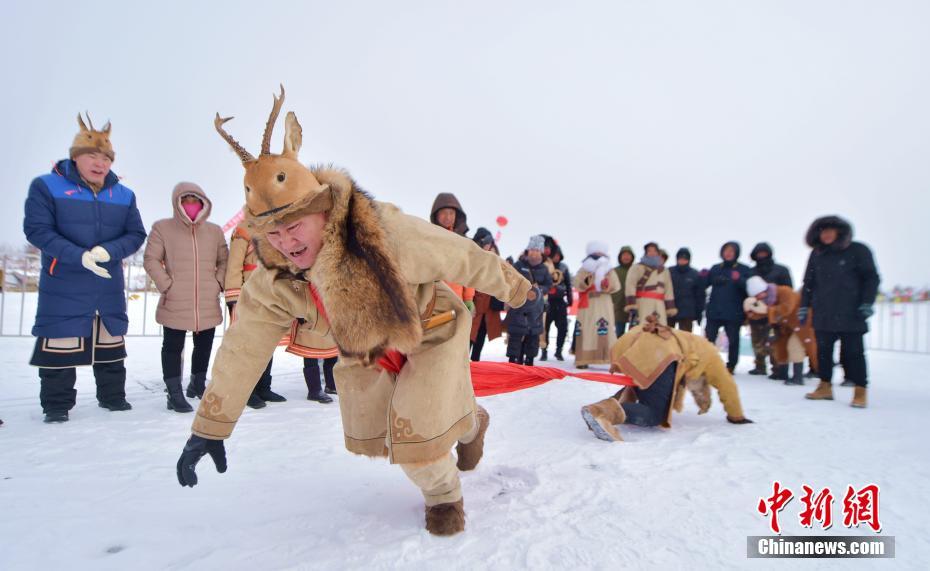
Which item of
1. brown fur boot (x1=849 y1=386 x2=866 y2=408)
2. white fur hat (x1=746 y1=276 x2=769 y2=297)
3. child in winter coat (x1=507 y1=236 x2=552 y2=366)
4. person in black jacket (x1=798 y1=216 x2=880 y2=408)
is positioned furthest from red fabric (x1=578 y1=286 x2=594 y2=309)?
brown fur boot (x1=849 y1=386 x2=866 y2=408)

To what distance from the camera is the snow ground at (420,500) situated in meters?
1.57

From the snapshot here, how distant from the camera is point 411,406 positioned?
5.58 ft

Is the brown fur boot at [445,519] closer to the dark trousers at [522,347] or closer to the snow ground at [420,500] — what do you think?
the snow ground at [420,500]

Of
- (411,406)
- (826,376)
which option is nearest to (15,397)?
(411,406)

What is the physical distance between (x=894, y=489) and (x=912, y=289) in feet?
38.3

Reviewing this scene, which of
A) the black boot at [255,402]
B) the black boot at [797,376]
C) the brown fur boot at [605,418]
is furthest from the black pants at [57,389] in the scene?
the black boot at [797,376]

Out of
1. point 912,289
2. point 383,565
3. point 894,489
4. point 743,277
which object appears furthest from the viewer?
point 912,289

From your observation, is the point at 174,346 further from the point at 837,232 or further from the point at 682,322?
the point at 682,322

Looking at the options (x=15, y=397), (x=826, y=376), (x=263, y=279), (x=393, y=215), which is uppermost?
(x=393, y=215)

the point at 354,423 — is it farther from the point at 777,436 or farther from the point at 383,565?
the point at 777,436

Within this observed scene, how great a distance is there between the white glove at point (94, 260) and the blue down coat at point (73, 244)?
4 cm

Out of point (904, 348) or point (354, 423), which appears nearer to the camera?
point (354, 423)

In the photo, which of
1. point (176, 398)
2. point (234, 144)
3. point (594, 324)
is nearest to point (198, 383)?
point (176, 398)

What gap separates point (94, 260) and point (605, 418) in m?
3.43
